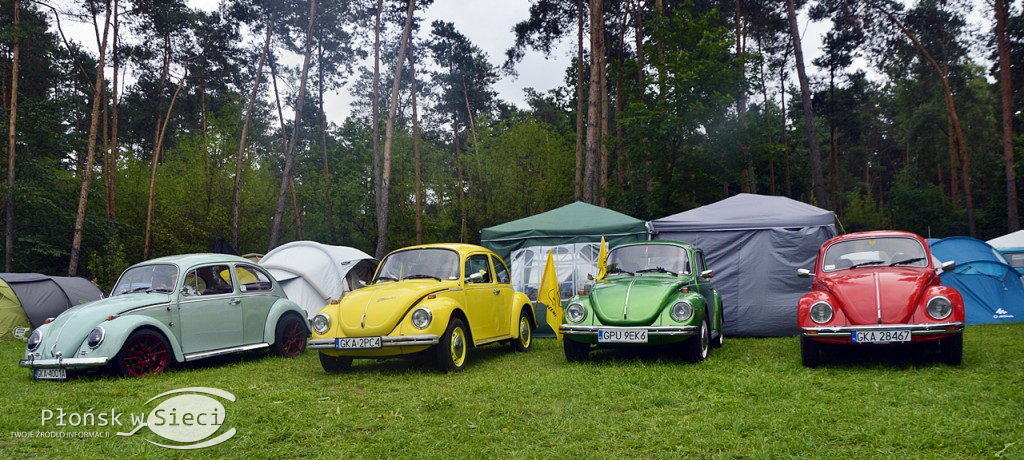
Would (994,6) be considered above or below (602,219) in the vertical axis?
above

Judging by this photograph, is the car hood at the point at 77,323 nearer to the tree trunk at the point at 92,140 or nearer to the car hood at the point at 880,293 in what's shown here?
the car hood at the point at 880,293

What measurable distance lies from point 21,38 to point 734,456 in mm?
24897

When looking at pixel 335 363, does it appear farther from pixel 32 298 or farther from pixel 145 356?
pixel 32 298

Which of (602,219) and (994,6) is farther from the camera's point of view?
(994,6)

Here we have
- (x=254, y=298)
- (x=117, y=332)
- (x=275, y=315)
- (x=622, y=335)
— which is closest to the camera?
(x=622, y=335)

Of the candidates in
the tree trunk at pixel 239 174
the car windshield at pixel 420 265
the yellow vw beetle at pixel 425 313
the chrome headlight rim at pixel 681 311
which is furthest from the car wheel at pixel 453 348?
the tree trunk at pixel 239 174

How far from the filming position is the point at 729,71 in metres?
18.2

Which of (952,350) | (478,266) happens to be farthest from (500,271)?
(952,350)

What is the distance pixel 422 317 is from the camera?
813cm

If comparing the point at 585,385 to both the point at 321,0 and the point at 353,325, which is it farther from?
the point at 321,0

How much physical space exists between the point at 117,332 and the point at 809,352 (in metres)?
8.41

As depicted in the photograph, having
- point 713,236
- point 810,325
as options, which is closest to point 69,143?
point 713,236

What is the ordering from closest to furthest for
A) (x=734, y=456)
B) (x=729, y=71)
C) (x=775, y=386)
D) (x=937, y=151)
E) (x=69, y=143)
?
(x=734, y=456) < (x=775, y=386) < (x=729, y=71) < (x=69, y=143) < (x=937, y=151)

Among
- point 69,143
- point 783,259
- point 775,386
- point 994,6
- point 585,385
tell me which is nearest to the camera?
point 775,386
